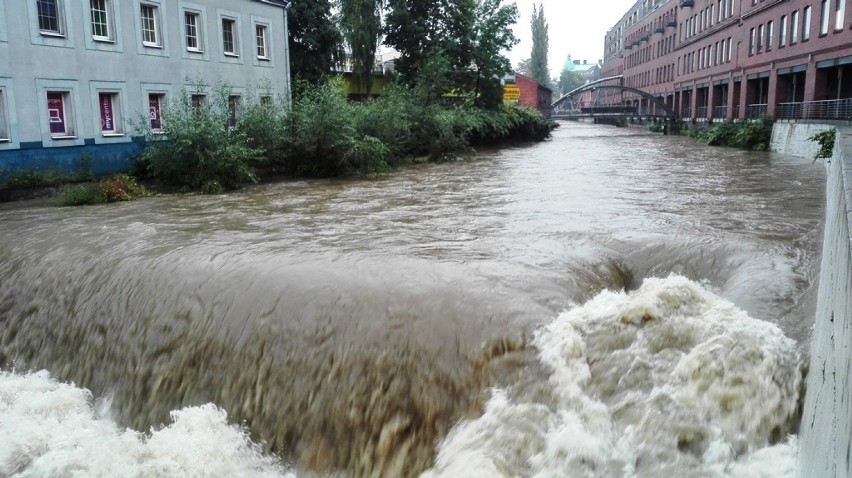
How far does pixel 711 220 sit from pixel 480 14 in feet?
119

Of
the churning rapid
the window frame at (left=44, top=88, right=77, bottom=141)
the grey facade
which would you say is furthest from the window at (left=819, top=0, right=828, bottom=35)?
the window frame at (left=44, top=88, right=77, bottom=141)

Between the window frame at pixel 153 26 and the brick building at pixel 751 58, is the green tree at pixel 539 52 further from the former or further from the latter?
the window frame at pixel 153 26

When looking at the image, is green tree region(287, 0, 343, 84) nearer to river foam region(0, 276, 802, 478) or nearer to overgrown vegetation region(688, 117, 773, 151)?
Result: overgrown vegetation region(688, 117, 773, 151)

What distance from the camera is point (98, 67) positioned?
2227 centimetres

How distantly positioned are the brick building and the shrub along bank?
16.1 meters

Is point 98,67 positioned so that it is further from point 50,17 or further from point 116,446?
point 116,446

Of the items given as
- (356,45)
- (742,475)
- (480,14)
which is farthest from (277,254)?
(480,14)

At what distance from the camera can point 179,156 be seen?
1969 cm

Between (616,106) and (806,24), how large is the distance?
151ft

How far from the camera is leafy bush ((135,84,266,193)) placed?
19562mm

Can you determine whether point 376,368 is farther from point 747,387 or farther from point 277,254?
point 277,254

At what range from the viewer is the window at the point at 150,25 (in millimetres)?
→ 24281

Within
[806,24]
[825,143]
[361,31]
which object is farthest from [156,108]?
[806,24]

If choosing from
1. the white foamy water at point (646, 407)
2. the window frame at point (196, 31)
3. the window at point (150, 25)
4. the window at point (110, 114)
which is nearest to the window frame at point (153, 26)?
the window at point (150, 25)
